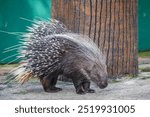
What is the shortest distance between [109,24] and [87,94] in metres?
1.27

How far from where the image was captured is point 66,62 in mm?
5754

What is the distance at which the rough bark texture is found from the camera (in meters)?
6.64

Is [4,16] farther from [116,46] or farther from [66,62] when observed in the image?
[66,62]

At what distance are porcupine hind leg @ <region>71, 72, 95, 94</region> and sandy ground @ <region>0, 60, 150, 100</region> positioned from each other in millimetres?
67

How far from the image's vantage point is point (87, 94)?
5.80 m

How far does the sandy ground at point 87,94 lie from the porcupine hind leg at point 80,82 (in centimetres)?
7

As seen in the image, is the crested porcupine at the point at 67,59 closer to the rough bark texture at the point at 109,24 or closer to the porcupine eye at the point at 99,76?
the porcupine eye at the point at 99,76

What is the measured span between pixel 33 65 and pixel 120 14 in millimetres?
1575

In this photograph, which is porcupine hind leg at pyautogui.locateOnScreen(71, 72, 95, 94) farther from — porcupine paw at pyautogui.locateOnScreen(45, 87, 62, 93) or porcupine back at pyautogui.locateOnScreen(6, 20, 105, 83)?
porcupine paw at pyautogui.locateOnScreen(45, 87, 62, 93)

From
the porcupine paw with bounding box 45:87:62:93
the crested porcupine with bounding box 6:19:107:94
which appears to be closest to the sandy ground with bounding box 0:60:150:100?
the porcupine paw with bounding box 45:87:62:93

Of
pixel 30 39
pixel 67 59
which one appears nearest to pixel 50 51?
pixel 67 59

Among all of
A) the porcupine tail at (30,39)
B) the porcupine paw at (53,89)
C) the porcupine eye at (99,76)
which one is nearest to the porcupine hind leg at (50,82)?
the porcupine paw at (53,89)

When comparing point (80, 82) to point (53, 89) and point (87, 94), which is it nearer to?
point (87, 94)

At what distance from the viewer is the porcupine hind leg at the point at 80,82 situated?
574cm
